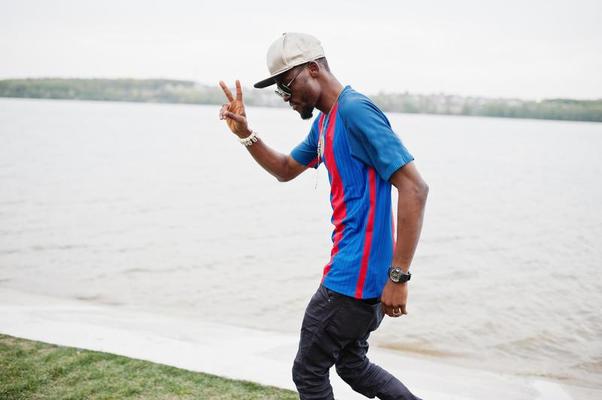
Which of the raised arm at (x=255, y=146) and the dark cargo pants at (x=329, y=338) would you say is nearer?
the dark cargo pants at (x=329, y=338)

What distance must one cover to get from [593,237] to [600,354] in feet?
32.4

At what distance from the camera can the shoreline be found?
5.25 m

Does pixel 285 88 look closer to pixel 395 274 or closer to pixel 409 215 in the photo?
pixel 409 215

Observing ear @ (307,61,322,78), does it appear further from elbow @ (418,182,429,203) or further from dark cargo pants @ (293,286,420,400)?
dark cargo pants @ (293,286,420,400)

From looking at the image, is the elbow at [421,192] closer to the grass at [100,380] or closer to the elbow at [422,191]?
the elbow at [422,191]

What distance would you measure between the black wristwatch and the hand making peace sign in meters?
1.34

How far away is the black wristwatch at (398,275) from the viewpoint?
287 centimetres

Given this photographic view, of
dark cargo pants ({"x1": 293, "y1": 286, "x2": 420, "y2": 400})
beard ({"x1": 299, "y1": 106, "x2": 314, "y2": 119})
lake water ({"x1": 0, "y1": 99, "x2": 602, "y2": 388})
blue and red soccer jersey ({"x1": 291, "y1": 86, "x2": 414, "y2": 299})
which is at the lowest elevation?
lake water ({"x1": 0, "y1": 99, "x2": 602, "y2": 388})

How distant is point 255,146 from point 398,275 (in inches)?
53.6

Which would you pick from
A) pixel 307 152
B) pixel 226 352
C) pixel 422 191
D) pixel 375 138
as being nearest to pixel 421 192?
pixel 422 191

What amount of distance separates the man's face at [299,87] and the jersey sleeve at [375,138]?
304mm

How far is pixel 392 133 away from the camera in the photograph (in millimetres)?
2787

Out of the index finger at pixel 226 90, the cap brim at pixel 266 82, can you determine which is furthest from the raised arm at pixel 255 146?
the cap brim at pixel 266 82

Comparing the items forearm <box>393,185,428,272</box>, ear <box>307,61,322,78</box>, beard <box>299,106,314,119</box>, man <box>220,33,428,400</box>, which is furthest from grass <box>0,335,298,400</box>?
ear <box>307,61,322,78</box>
